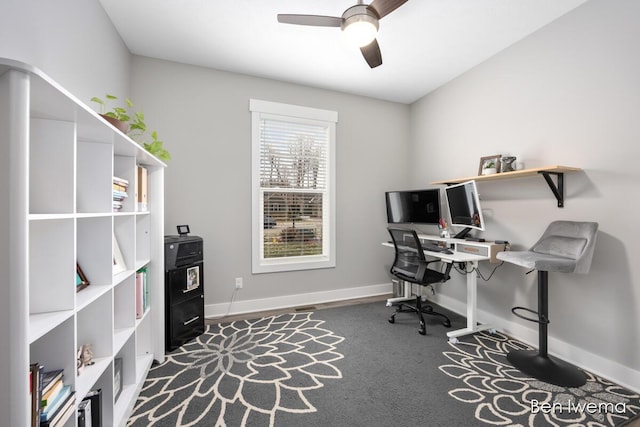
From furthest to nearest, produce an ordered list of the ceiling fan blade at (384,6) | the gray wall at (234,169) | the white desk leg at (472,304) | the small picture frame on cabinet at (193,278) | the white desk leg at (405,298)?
the white desk leg at (405,298)
the gray wall at (234,169)
the white desk leg at (472,304)
the small picture frame on cabinet at (193,278)
the ceiling fan blade at (384,6)

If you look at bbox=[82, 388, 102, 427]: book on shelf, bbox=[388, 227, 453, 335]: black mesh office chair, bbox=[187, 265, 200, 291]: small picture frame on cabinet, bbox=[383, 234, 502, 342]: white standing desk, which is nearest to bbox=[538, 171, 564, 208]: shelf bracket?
bbox=[383, 234, 502, 342]: white standing desk

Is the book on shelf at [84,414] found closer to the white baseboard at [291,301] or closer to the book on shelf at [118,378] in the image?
the book on shelf at [118,378]

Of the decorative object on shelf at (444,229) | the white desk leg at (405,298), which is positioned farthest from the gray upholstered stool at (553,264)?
the white desk leg at (405,298)

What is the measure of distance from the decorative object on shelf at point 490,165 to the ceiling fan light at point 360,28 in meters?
1.58

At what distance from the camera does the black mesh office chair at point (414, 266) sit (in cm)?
258

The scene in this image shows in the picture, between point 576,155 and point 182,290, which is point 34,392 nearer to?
point 182,290

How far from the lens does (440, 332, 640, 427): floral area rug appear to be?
1.52 metres

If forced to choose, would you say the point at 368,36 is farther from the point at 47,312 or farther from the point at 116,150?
the point at 47,312

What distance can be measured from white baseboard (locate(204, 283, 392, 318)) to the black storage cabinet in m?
0.42

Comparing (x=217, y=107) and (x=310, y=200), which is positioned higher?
(x=217, y=107)

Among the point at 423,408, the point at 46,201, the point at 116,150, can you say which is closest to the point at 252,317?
the point at 423,408

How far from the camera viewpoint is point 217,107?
9.66 ft

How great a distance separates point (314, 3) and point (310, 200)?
200cm

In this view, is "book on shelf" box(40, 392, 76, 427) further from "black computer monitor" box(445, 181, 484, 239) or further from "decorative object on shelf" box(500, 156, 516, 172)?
"decorative object on shelf" box(500, 156, 516, 172)
